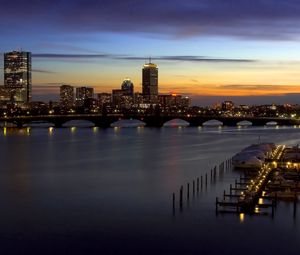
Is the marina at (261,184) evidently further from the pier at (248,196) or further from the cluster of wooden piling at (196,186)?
the cluster of wooden piling at (196,186)

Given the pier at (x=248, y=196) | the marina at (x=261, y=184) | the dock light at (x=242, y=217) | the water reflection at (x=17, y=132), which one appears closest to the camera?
the dock light at (x=242, y=217)

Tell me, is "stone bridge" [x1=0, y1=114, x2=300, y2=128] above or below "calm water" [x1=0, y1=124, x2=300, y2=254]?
above

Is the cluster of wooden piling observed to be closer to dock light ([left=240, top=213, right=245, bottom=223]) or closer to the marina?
the marina

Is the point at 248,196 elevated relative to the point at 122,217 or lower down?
elevated

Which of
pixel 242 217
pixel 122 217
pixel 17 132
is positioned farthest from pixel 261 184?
pixel 17 132

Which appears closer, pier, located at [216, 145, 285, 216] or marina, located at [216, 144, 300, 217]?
pier, located at [216, 145, 285, 216]

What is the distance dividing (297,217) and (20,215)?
1339 centimetres

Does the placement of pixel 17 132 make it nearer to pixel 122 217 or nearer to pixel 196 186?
pixel 196 186

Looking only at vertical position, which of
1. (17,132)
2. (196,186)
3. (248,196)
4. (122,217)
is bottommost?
(17,132)

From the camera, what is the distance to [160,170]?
47.3 metres

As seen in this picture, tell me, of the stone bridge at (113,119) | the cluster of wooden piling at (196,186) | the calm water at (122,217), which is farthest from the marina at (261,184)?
the stone bridge at (113,119)

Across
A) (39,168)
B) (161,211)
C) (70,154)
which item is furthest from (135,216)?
(70,154)

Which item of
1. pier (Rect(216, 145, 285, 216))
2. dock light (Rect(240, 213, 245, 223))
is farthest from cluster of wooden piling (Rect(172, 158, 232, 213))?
dock light (Rect(240, 213, 245, 223))

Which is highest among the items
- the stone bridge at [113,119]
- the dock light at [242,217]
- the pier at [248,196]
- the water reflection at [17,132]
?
the stone bridge at [113,119]
